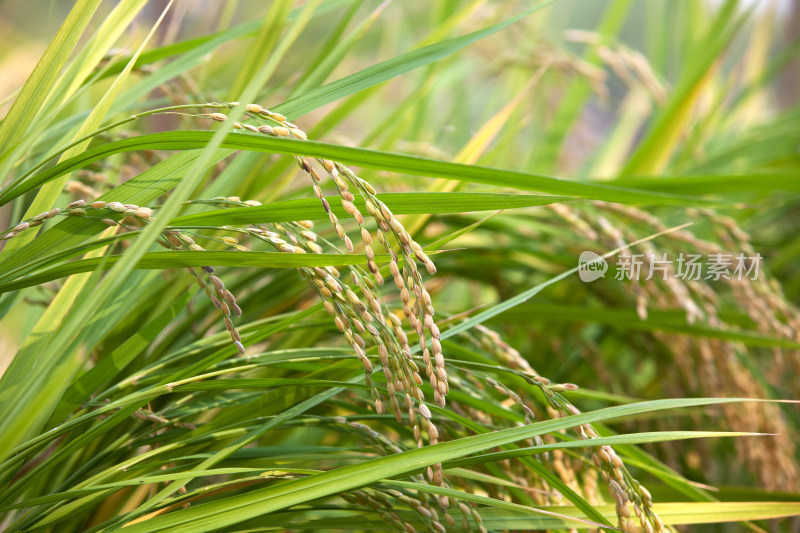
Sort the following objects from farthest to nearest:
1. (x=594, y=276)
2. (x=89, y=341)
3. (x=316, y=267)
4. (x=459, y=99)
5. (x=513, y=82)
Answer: (x=513, y=82) < (x=459, y=99) < (x=594, y=276) < (x=89, y=341) < (x=316, y=267)

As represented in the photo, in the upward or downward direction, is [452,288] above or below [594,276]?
above

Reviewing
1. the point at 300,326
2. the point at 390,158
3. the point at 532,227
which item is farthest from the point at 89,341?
the point at 532,227

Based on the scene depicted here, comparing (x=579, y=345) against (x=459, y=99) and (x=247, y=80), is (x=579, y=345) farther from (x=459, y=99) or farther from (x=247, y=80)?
(x=459, y=99)

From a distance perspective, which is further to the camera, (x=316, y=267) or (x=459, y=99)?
(x=459, y=99)
